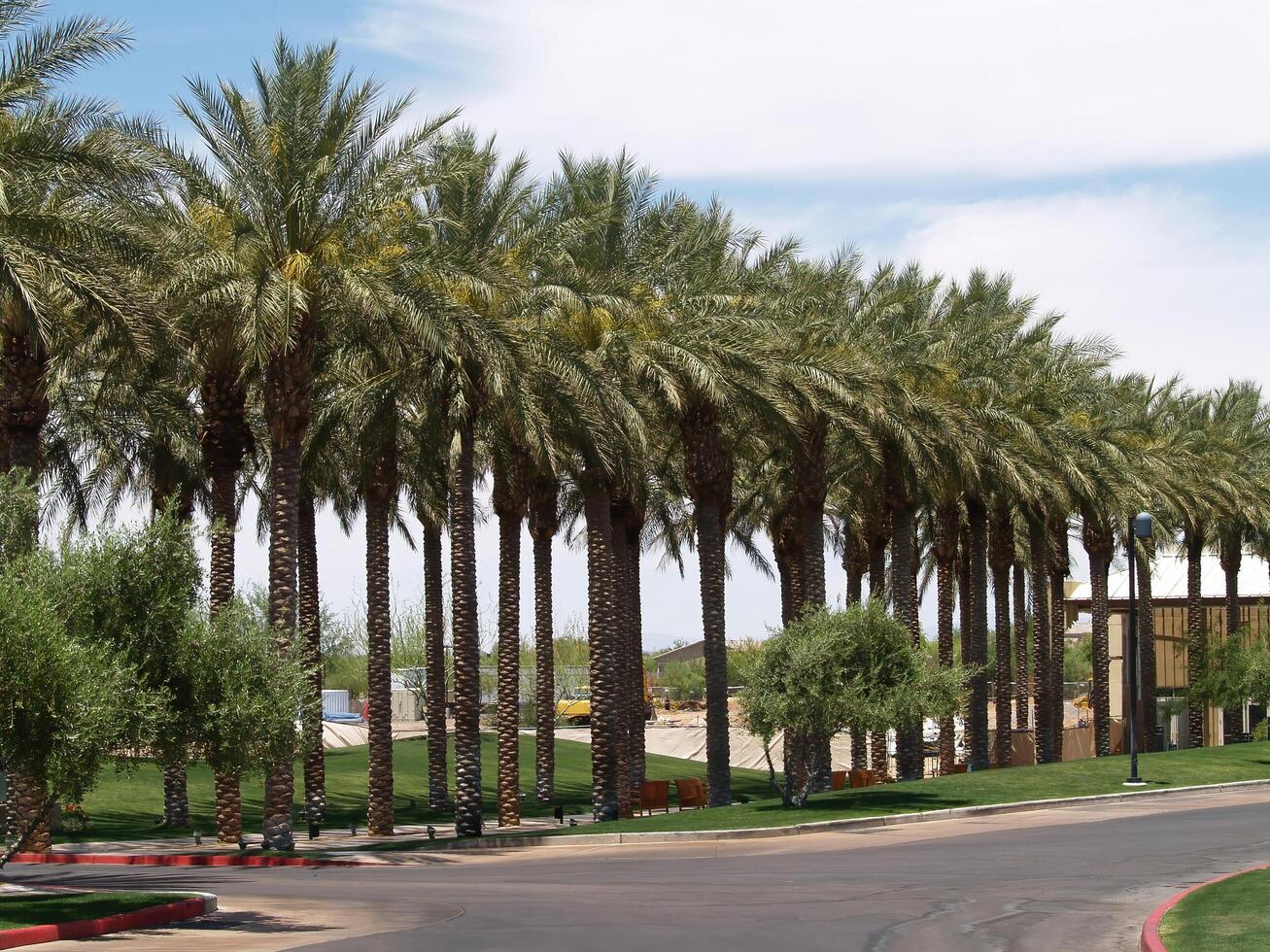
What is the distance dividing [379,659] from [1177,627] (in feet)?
180

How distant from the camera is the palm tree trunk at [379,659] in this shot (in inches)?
1460

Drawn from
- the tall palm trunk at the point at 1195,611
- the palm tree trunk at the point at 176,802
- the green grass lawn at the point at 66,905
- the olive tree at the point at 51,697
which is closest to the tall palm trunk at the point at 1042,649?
the tall palm trunk at the point at 1195,611

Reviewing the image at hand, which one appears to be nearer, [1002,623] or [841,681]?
[841,681]

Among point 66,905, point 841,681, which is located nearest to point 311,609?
point 841,681

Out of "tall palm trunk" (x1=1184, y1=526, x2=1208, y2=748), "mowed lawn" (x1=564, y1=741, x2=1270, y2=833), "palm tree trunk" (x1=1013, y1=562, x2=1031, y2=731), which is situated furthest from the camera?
"palm tree trunk" (x1=1013, y1=562, x2=1031, y2=731)

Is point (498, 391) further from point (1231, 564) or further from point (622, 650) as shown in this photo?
point (1231, 564)

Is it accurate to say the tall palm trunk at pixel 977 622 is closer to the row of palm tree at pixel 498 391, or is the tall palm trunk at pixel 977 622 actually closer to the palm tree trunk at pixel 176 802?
the row of palm tree at pixel 498 391

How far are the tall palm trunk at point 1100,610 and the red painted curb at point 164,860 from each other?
1255 inches

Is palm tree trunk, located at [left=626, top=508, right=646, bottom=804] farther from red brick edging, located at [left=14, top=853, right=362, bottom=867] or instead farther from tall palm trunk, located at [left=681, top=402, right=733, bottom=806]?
red brick edging, located at [left=14, top=853, right=362, bottom=867]

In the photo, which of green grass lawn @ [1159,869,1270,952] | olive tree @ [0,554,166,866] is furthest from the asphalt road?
olive tree @ [0,554,166,866]

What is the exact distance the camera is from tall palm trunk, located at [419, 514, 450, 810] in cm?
4412

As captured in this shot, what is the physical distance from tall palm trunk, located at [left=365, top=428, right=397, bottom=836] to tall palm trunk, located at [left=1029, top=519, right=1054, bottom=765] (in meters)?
23.1

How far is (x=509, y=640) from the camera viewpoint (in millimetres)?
38156

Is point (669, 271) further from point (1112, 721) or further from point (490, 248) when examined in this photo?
point (1112, 721)
